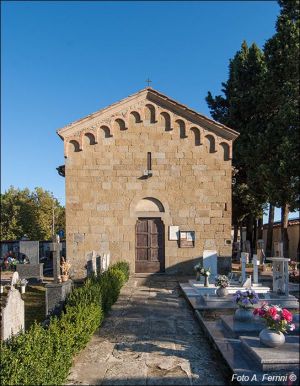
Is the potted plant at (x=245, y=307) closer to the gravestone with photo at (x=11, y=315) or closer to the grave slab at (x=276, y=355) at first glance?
the grave slab at (x=276, y=355)

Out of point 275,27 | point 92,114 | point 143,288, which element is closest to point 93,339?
point 143,288

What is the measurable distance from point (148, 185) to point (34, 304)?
7596mm

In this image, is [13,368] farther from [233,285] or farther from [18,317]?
[233,285]

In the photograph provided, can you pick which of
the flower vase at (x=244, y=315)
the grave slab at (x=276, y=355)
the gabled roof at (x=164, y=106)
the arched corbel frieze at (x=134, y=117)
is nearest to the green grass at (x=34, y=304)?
the flower vase at (x=244, y=315)

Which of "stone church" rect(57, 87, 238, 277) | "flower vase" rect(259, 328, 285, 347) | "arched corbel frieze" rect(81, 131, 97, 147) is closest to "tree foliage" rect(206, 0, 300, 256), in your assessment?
"stone church" rect(57, 87, 238, 277)

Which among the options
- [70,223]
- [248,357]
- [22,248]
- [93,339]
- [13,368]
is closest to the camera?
[13,368]

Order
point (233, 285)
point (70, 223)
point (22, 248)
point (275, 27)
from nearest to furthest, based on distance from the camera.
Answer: point (233, 285)
point (70, 223)
point (22, 248)
point (275, 27)

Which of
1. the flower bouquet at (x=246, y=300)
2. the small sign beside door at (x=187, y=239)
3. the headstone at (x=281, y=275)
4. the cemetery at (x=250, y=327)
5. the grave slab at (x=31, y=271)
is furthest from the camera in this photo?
the grave slab at (x=31, y=271)

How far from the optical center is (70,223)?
17.7 meters

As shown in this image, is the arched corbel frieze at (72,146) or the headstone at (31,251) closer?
the arched corbel frieze at (72,146)

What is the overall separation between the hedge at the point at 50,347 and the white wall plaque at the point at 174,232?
8990 millimetres

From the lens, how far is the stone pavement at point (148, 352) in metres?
6.23

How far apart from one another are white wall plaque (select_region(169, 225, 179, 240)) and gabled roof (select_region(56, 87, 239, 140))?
5.18 metres

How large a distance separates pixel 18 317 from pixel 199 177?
12.2 m
